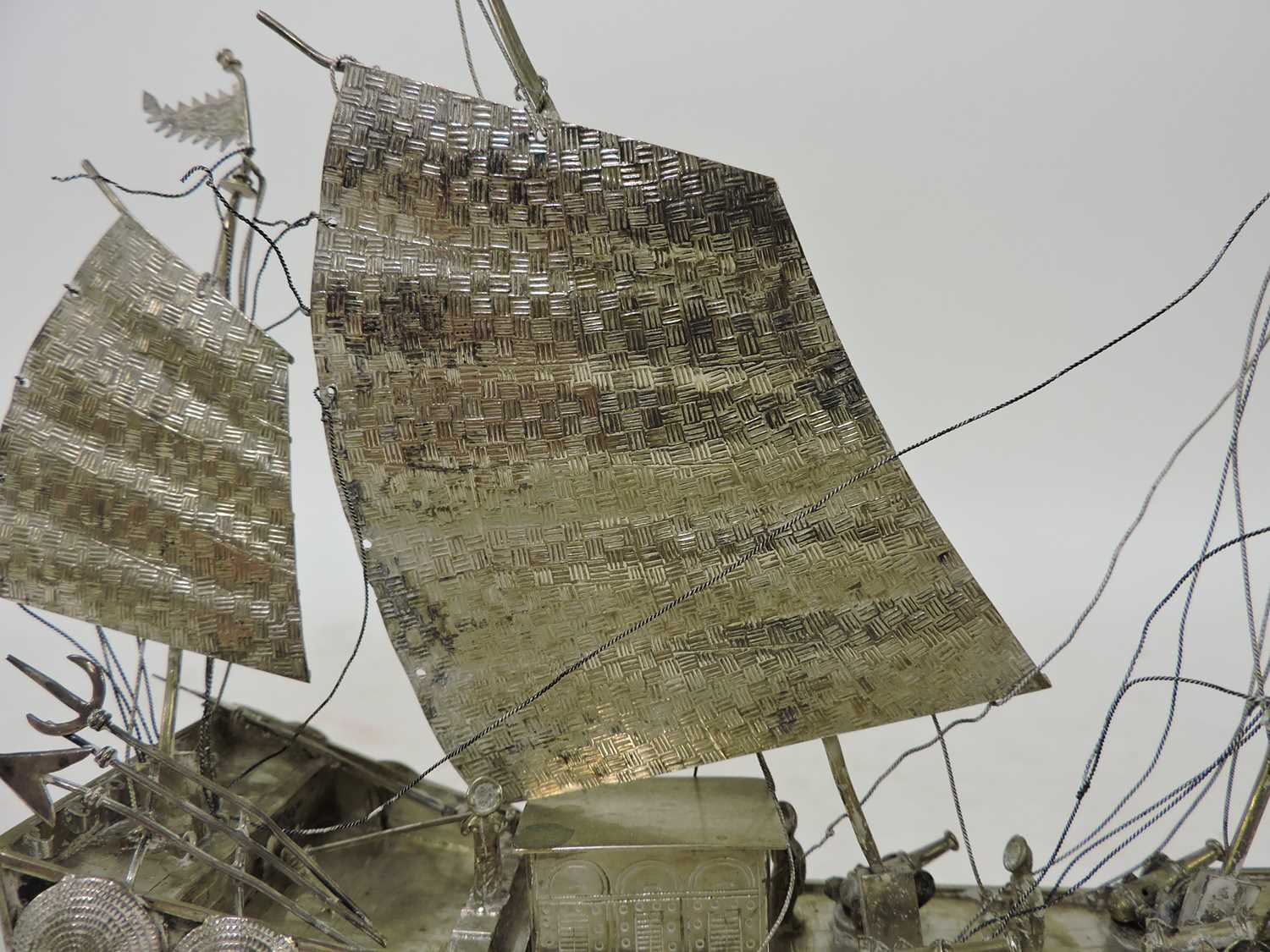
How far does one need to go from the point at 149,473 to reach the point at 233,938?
3.58 ft

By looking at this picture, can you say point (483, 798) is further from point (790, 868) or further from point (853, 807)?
point (853, 807)

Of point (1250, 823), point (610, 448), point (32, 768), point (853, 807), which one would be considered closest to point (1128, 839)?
point (1250, 823)

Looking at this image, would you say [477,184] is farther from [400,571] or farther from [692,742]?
[692,742]

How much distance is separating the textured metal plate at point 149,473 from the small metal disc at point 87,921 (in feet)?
1.98

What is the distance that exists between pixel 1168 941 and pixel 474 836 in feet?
4.65

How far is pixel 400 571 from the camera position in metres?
2.72

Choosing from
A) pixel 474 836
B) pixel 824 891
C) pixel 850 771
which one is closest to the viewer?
pixel 474 836

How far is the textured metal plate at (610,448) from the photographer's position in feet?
8.38

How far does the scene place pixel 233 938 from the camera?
2498mm

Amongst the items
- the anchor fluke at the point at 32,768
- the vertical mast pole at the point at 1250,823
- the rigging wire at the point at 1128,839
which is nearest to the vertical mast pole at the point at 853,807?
the rigging wire at the point at 1128,839

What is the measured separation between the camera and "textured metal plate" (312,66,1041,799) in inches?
101

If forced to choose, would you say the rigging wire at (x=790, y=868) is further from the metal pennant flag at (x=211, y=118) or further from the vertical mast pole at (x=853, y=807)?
the metal pennant flag at (x=211, y=118)

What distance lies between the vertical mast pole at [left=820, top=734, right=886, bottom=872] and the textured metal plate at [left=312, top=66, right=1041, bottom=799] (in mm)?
70

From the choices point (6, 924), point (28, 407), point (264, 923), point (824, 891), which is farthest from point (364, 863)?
point (28, 407)
